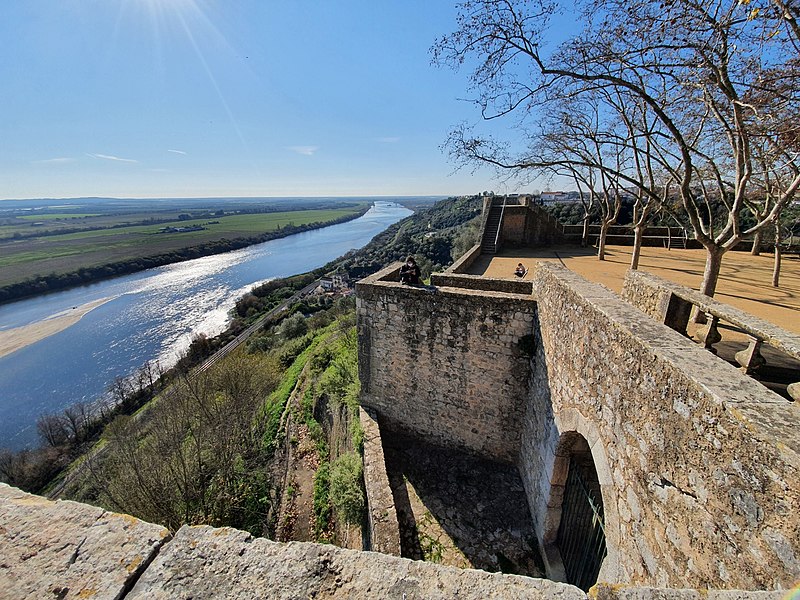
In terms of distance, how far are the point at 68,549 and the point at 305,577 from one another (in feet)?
3.11

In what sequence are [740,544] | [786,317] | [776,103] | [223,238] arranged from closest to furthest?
[740,544]
[776,103]
[786,317]
[223,238]

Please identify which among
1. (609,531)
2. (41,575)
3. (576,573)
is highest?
(41,575)

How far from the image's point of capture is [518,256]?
13.7 metres

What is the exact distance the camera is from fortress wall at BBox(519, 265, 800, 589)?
5.28 feet

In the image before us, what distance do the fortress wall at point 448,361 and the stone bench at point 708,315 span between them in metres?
1.57

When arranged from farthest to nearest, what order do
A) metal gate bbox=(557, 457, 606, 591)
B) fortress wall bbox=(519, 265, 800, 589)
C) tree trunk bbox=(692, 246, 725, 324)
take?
tree trunk bbox=(692, 246, 725, 324) < metal gate bbox=(557, 457, 606, 591) < fortress wall bbox=(519, 265, 800, 589)

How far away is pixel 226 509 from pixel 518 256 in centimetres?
1327

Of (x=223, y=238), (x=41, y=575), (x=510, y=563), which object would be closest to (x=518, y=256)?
(x=510, y=563)

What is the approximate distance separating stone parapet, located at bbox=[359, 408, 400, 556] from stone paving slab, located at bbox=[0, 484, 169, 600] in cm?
458

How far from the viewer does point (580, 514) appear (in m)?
4.52

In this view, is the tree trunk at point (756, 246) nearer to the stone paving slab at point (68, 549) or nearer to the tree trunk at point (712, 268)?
the tree trunk at point (712, 268)

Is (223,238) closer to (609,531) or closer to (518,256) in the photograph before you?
(518,256)

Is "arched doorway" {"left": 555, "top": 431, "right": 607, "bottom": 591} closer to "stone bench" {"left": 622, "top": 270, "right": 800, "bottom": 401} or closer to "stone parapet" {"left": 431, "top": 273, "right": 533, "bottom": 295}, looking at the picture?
"stone bench" {"left": 622, "top": 270, "right": 800, "bottom": 401}

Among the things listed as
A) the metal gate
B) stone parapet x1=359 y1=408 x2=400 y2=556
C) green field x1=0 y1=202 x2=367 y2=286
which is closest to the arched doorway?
the metal gate
